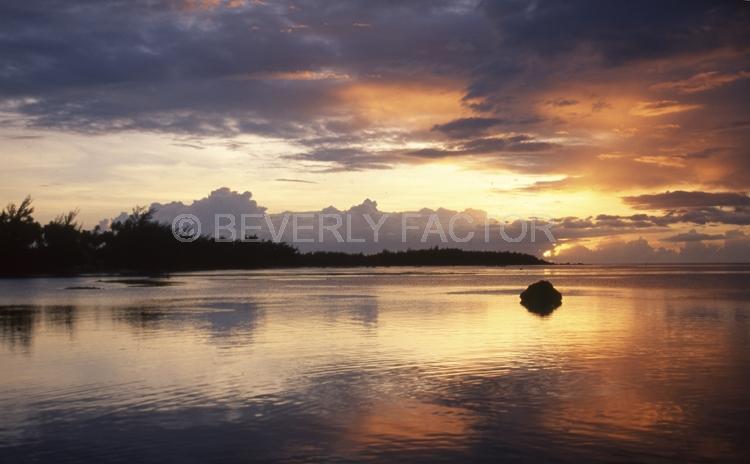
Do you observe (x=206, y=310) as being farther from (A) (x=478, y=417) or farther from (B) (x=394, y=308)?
(A) (x=478, y=417)

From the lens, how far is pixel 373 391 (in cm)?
1770

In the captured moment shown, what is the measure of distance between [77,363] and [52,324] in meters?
13.6

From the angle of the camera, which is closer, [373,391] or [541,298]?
[373,391]

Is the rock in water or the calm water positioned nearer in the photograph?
the calm water

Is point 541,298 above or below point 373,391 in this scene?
above

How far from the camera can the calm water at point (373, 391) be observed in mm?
12867

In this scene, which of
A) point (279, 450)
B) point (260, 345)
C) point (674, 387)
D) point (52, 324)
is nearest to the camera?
point (279, 450)

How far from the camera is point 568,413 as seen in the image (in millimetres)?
15297

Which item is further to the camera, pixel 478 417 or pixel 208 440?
pixel 478 417

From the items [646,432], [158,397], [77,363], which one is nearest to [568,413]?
[646,432]

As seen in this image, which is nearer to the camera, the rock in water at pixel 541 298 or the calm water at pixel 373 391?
the calm water at pixel 373 391

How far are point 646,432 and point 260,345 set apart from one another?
51.9 feet

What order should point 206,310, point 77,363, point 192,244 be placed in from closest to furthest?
1. point 77,363
2. point 206,310
3. point 192,244

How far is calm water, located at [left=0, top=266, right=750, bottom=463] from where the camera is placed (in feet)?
42.2
